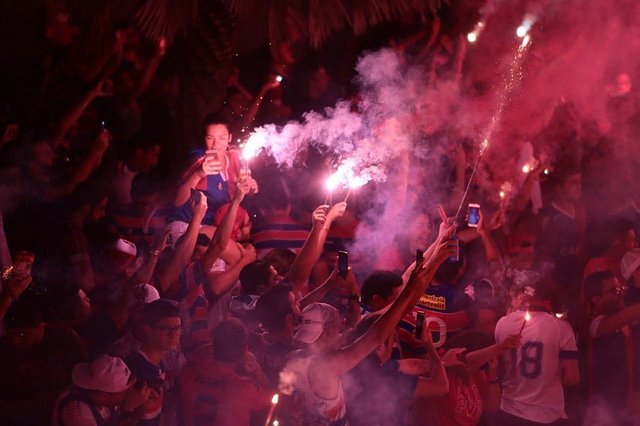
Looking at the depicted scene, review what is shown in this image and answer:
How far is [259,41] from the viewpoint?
307 inches

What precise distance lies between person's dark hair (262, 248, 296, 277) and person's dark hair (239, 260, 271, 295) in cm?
24

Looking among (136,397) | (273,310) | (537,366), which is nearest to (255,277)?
(273,310)

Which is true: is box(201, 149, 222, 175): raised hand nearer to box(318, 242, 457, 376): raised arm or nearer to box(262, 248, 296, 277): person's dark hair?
box(262, 248, 296, 277): person's dark hair

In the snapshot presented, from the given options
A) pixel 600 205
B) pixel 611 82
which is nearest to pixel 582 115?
pixel 611 82

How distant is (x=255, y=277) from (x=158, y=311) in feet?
2.68

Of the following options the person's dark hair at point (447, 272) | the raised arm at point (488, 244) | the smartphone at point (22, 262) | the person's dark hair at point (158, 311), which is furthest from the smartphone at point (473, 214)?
the smartphone at point (22, 262)

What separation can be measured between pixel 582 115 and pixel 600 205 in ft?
3.08

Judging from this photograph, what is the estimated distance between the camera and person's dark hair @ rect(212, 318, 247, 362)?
4.50 m

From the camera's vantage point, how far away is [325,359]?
4500 millimetres

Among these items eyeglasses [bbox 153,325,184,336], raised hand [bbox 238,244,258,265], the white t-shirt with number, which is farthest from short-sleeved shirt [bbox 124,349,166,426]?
the white t-shirt with number

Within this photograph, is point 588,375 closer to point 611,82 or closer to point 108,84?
point 611,82

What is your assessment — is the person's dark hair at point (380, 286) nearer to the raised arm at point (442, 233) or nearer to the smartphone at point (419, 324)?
the raised arm at point (442, 233)

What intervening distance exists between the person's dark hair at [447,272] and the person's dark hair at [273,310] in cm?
173

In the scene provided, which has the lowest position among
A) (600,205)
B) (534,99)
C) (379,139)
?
(600,205)
